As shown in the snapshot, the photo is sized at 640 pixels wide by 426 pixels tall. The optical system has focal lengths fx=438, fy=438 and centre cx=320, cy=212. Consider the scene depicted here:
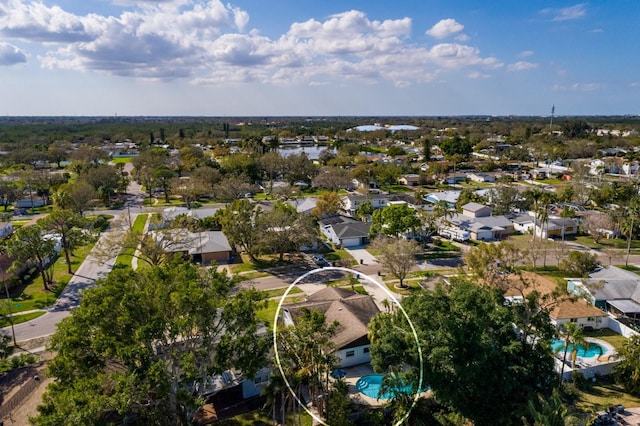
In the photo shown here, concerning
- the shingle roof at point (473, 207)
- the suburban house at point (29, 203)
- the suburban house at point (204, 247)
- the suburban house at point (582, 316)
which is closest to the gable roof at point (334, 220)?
the suburban house at point (204, 247)

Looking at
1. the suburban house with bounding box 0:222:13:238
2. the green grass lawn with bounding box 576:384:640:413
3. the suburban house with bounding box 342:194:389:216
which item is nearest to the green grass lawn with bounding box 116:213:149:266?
the suburban house with bounding box 0:222:13:238

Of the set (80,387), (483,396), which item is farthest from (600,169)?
(80,387)

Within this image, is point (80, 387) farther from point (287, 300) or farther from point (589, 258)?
point (589, 258)

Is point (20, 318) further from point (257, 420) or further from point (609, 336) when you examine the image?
point (609, 336)

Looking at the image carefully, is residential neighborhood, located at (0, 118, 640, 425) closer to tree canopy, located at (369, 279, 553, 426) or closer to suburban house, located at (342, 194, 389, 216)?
tree canopy, located at (369, 279, 553, 426)

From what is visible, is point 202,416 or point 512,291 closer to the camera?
point 202,416

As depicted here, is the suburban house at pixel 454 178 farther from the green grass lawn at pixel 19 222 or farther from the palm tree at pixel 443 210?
the green grass lawn at pixel 19 222
